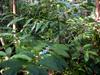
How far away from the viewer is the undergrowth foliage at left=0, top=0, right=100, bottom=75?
2.20 ft

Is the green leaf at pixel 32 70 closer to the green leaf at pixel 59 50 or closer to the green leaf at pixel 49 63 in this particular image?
the green leaf at pixel 49 63

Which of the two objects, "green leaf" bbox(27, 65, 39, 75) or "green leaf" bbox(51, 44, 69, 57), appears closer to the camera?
"green leaf" bbox(27, 65, 39, 75)

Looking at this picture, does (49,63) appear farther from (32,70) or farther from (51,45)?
(51,45)

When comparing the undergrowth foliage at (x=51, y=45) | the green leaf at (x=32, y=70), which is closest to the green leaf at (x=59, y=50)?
the undergrowth foliage at (x=51, y=45)

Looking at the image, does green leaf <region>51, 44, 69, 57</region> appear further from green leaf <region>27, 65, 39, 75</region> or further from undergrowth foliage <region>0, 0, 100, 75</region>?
green leaf <region>27, 65, 39, 75</region>

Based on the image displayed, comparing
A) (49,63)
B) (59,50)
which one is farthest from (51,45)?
(49,63)

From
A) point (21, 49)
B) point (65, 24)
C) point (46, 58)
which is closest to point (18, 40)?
point (21, 49)

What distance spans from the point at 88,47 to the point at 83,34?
0.61ft

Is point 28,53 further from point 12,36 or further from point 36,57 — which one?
point 12,36

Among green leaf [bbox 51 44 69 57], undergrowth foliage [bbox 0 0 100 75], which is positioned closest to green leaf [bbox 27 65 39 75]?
undergrowth foliage [bbox 0 0 100 75]

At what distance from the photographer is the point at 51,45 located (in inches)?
34.2

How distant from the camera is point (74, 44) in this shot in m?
1.22

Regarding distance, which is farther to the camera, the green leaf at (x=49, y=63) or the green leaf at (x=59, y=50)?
the green leaf at (x=59, y=50)

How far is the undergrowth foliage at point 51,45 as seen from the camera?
2.20ft
